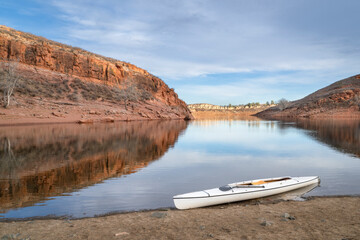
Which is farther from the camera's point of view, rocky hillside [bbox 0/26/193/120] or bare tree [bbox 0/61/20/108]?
rocky hillside [bbox 0/26/193/120]

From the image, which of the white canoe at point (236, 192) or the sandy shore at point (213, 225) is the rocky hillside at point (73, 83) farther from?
the white canoe at point (236, 192)

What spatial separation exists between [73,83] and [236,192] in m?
59.0

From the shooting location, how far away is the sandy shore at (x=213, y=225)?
5.76m

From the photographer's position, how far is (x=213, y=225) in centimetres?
648

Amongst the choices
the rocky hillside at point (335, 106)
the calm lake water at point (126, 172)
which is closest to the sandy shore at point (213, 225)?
the calm lake water at point (126, 172)

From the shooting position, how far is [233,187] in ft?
28.2

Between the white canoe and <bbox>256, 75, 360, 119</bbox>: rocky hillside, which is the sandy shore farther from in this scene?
<bbox>256, 75, 360, 119</bbox>: rocky hillside

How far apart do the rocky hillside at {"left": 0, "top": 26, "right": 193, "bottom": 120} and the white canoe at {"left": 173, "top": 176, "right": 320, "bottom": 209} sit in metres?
40.9

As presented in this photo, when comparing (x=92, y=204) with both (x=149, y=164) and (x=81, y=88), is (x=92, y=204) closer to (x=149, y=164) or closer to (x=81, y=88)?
(x=149, y=164)

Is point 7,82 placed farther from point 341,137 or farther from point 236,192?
point 341,137

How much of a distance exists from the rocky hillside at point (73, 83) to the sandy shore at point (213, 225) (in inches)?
1579

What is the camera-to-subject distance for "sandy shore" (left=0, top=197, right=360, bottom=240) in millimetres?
5758

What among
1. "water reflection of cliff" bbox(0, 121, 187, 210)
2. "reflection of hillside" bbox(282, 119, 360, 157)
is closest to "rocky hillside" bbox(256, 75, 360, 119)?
"reflection of hillside" bbox(282, 119, 360, 157)

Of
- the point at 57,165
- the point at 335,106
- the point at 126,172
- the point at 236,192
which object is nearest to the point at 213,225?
the point at 236,192
